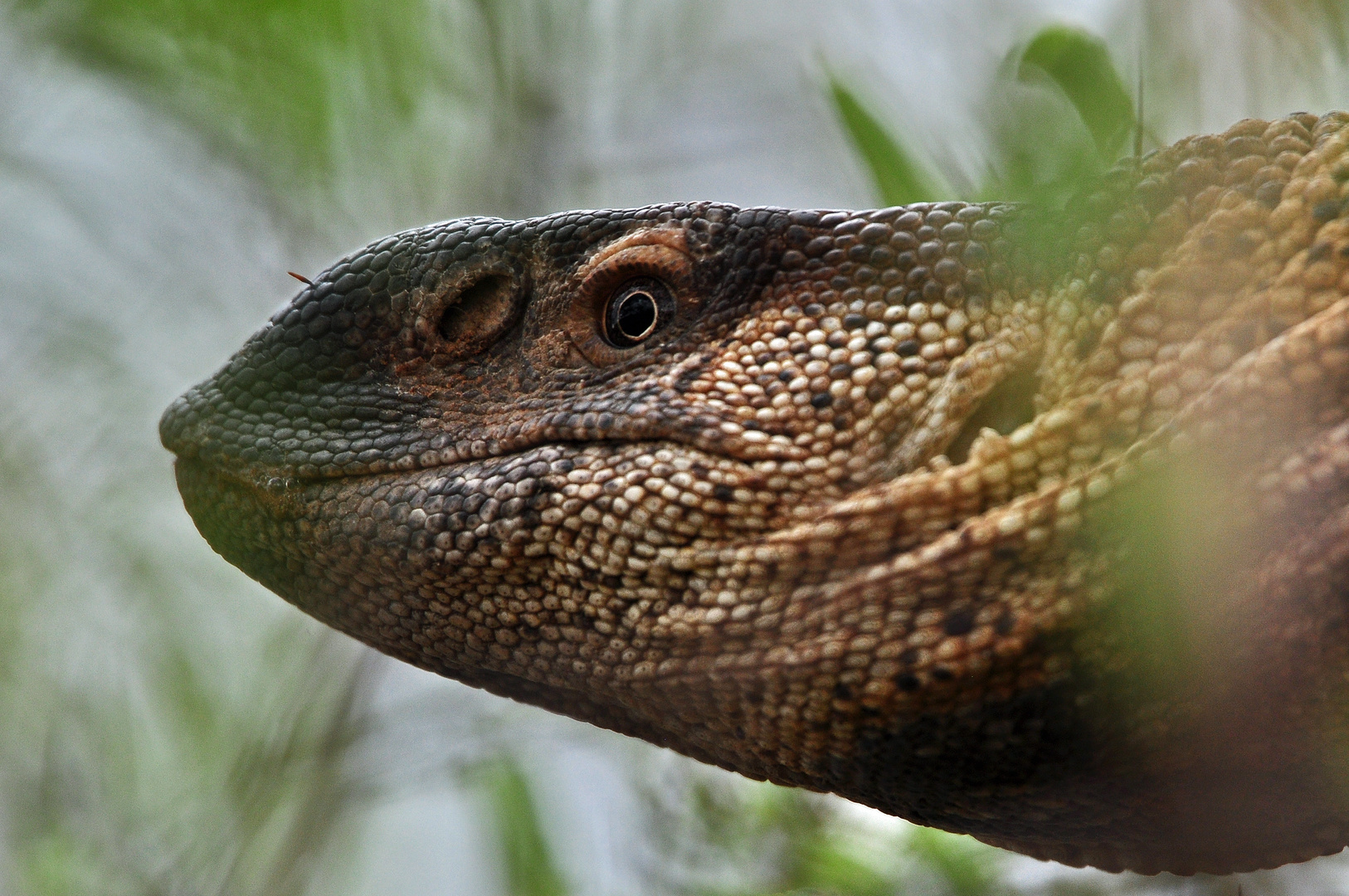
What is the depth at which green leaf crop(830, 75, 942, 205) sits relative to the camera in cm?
252

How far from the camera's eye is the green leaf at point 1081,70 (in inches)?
90.5

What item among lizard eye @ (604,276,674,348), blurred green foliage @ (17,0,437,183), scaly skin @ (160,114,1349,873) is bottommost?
scaly skin @ (160,114,1349,873)

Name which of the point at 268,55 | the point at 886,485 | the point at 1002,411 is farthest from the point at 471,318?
the point at 1002,411

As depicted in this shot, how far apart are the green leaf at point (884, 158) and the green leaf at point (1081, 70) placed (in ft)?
0.95

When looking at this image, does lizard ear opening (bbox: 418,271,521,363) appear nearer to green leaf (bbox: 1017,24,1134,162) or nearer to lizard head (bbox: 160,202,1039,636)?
lizard head (bbox: 160,202,1039,636)

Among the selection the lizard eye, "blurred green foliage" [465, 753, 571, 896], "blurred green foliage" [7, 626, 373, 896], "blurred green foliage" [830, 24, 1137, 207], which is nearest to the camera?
"blurred green foliage" [830, 24, 1137, 207]

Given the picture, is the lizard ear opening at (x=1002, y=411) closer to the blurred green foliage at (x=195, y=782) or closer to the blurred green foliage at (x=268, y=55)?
the blurred green foliage at (x=268, y=55)

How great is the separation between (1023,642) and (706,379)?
0.93 metres

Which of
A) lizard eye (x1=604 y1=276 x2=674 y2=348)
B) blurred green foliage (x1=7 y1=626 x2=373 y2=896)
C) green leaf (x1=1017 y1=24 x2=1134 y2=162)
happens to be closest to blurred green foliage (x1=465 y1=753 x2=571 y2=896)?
blurred green foliage (x1=7 y1=626 x2=373 y2=896)

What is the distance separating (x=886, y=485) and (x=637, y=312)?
0.80 m

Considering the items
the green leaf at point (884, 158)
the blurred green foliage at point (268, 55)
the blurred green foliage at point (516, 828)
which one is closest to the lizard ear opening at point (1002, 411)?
the green leaf at point (884, 158)

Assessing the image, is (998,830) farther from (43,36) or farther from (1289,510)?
(43,36)

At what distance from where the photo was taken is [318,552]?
3.20 meters

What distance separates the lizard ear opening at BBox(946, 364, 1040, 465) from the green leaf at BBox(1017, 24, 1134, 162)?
0.63 meters
